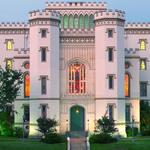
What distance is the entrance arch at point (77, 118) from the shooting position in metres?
65.1

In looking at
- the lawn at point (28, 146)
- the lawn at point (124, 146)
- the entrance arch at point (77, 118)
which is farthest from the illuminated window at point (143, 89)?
the lawn at point (28, 146)

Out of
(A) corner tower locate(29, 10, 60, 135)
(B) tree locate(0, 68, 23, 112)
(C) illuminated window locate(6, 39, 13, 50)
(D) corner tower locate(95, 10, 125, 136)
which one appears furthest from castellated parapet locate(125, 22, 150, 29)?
(B) tree locate(0, 68, 23, 112)

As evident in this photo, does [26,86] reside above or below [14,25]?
below

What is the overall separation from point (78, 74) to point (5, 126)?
35.5 feet

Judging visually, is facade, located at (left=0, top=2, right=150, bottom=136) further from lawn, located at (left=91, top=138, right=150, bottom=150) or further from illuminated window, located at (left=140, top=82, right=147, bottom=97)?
lawn, located at (left=91, top=138, right=150, bottom=150)

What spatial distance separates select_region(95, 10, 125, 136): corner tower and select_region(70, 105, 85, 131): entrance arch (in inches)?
95.1

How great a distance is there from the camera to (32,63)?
64.4 m

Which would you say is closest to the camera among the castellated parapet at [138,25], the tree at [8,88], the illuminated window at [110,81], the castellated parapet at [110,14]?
the tree at [8,88]

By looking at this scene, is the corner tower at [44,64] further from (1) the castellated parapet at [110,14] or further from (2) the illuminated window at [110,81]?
(2) the illuminated window at [110,81]

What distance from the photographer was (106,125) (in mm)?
60750

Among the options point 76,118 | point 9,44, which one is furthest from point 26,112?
point 9,44

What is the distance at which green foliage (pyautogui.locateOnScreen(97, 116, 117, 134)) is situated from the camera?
60562 mm

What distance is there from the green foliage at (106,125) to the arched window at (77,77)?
612 centimetres

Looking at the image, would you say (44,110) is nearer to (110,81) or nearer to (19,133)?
(19,133)
